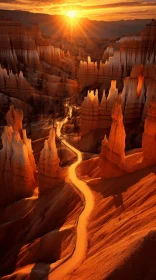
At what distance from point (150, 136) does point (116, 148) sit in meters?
2.38

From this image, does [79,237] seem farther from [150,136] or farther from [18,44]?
[18,44]

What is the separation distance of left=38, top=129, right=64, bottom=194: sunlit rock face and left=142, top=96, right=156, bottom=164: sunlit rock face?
243 inches

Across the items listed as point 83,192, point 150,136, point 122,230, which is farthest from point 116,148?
point 122,230

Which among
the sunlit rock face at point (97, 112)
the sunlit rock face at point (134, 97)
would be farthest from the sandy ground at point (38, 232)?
the sunlit rock face at point (134, 97)

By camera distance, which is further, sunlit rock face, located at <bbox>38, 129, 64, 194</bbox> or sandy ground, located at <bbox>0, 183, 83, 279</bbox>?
sunlit rock face, located at <bbox>38, 129, 64, 194</bbox>

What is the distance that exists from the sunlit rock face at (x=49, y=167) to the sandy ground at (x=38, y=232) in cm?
58

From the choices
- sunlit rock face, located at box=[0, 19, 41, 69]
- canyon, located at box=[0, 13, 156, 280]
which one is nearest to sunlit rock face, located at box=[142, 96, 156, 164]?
canyon, located at box=[0, 13, 156, 280]

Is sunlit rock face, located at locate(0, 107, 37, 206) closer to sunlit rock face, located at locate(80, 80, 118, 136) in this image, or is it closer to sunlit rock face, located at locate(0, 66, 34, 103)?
sunlit rock face, located at locate(80, 80, 118, 136)

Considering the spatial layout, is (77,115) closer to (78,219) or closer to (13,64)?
(13,64)

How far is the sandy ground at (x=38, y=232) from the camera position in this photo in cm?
1523

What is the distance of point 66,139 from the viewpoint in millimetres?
34344

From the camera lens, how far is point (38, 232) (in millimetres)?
18484

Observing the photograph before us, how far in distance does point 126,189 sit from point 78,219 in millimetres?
3289

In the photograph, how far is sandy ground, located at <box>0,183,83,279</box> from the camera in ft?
50.0
